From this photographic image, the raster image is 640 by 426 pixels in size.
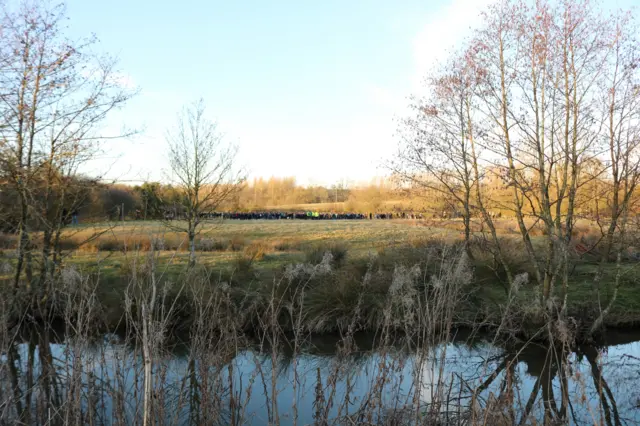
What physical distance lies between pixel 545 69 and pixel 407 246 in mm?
6601

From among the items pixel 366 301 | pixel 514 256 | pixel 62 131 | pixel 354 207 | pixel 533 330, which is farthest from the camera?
pixel 354 207

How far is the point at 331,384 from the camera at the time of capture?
152 inches

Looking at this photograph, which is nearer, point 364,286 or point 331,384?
point 331,384

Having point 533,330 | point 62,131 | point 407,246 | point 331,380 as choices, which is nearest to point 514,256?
point 407,246

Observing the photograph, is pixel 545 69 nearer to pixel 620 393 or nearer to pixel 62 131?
pixel 620 393

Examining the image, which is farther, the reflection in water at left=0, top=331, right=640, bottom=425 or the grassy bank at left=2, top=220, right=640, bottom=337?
the grassy bank at left=2, top=220, right=640, bottom=337

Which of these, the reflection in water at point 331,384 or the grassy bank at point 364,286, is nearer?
the reflection in water at point 331,384

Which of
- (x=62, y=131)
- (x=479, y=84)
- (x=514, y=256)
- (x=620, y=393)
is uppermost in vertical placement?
(x=479, y=84)

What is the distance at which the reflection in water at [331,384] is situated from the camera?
12.6 feet

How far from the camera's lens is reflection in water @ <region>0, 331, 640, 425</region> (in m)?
3.86

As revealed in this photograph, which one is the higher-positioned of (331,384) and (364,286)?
(331,384)

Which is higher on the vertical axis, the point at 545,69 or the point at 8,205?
the point at 545,69

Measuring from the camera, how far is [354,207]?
70.0 meters

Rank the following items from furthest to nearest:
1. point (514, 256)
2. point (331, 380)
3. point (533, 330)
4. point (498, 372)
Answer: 1. point (514, 256)
2. point (533, 330)
3. point (498, 372)
4. point (331, 380)
